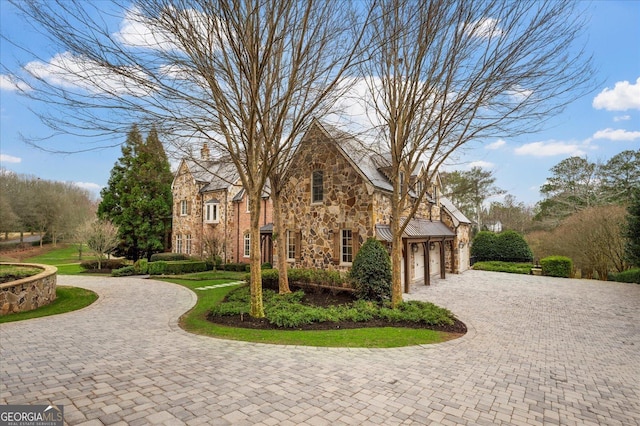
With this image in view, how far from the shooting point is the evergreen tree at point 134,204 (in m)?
27.2

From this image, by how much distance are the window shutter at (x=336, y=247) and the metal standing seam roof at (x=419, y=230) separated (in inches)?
79.8

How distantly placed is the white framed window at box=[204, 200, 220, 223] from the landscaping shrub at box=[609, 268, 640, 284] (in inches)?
1107

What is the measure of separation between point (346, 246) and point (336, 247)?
501 millimetres

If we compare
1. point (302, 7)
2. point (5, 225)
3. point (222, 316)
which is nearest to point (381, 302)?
point (222, 316)

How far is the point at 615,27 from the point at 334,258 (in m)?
12.2

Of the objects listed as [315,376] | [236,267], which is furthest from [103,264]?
[315,376]

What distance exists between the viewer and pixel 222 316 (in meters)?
9.55

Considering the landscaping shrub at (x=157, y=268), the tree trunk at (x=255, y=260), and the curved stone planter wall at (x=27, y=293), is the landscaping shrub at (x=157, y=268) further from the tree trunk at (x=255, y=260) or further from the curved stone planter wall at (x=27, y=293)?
the tree trunk at (x=255, y=260)

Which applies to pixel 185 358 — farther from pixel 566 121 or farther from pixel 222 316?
pixel 566 121

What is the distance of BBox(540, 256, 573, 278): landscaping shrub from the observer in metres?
21.5

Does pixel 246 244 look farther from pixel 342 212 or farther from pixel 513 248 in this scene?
pixel 513 248

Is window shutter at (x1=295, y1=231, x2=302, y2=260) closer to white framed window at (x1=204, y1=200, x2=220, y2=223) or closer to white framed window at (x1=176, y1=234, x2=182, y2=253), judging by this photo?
white framed window at (x1=204, y1=200, x2=220, y2=223)

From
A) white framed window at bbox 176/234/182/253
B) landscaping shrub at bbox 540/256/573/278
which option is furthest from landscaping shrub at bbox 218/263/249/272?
landscaping shrub at bbox 540/256/573/278

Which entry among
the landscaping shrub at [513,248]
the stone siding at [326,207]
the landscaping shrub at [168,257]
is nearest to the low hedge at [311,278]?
the stone siding at [326,207]
